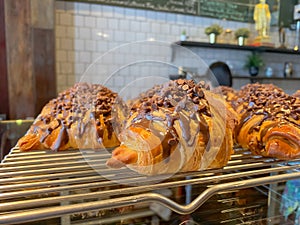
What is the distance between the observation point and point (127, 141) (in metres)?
0.55

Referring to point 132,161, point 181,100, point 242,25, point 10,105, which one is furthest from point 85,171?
point 242,25

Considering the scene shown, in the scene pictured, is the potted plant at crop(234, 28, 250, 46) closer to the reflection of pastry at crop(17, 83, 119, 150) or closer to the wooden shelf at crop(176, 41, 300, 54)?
the wooden shelf at crop(176, 41, 300, 54)

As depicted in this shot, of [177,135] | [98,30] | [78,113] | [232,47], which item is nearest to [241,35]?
[232,47]

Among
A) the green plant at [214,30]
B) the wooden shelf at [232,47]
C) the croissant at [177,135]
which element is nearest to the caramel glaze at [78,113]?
the croissant at [177,135]

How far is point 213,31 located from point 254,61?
21.7 inches

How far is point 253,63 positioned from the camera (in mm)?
2631

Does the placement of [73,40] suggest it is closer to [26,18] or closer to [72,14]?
[72,14]

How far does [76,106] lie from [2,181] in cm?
35

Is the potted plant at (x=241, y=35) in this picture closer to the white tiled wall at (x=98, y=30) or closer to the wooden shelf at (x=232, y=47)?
the wooden shelf at (x=232, y=47)

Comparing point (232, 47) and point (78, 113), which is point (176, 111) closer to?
point (78, 113)

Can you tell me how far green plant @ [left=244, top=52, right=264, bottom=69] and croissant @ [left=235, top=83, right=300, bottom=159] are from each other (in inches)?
75.7

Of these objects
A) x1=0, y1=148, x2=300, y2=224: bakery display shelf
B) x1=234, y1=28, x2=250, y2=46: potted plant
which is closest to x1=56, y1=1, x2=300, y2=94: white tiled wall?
x1=234, y1=28, x2=250, y2=46: potted plant

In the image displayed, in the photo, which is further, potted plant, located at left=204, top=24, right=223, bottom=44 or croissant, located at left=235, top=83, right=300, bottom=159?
potted plant, located at left=204, top=24, right=223, bottom=44

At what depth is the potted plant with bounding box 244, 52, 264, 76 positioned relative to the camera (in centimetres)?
263
